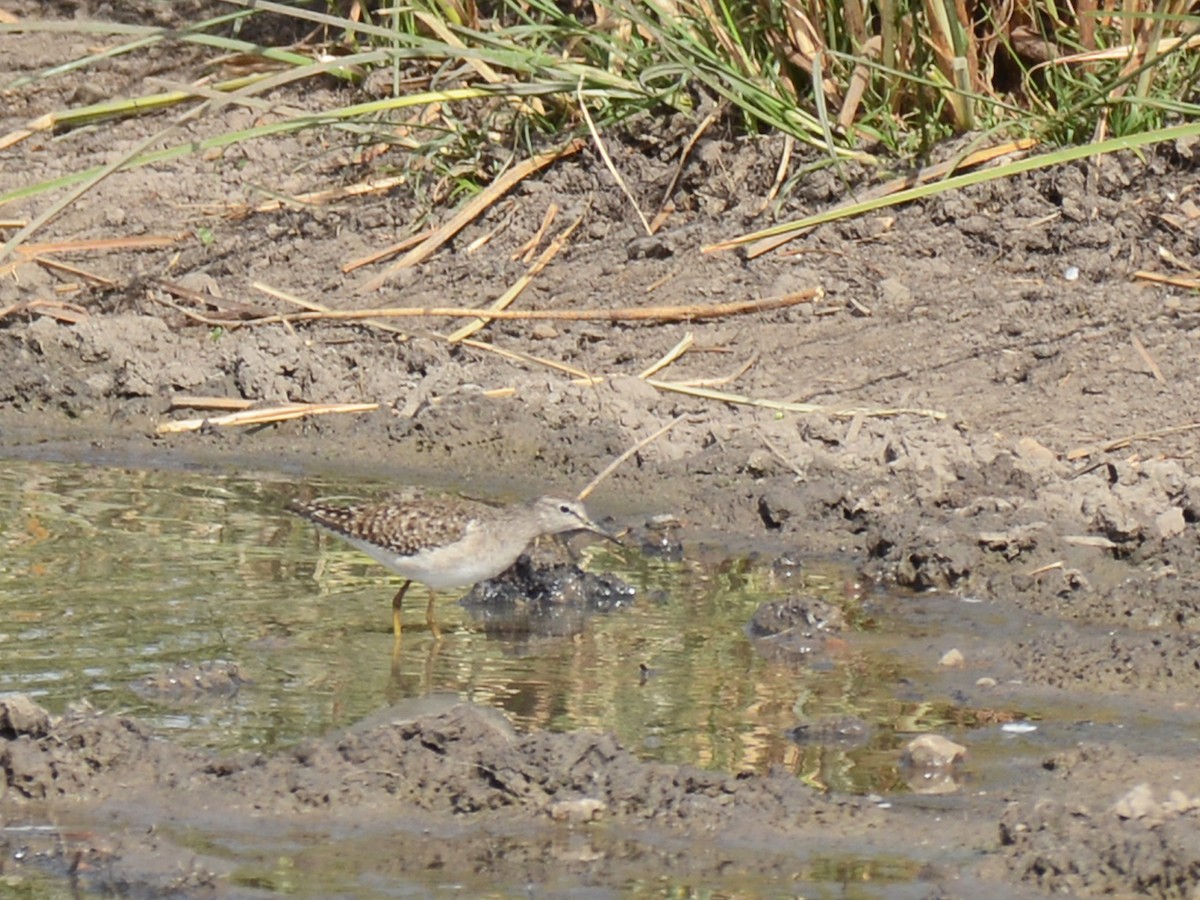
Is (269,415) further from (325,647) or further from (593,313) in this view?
(325,647)

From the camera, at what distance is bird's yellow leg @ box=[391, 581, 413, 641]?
7.38 meters

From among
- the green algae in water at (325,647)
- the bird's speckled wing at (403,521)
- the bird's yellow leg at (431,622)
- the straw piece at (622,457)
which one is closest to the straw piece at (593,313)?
the straw piece at (622,457)

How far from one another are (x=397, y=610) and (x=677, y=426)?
6.19 feet

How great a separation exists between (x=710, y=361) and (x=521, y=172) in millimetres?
1972

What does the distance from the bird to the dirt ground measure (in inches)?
32.9

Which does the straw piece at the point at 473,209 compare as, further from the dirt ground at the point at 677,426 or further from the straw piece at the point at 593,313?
the straw piece at the point at 593,313

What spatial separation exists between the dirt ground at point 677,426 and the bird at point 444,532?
84 cm

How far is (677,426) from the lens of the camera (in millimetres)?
9062

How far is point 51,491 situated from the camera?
9023 millimetres

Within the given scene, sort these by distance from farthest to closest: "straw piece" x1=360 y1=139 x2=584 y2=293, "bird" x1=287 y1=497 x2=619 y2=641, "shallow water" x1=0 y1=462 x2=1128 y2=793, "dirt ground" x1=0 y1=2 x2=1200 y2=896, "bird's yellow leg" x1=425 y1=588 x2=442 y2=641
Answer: "straw piece" x1=360 y1=139 x2=584 y2=293 < "bird" x1=287 y1=497 x2=619 y2=641 < "bird's yellow leg" x1=425 y1=588 x2=442 y2=641 < "shallow water" x1=0 y1=462 x2=1128 y2=793 < "dirt ground" x1=0 y1=2 x2=1200 y2=896

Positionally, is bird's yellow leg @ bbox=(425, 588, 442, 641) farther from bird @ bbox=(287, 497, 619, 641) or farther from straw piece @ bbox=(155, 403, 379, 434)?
straw piece @ bbox=(155, 403, 379, 434)

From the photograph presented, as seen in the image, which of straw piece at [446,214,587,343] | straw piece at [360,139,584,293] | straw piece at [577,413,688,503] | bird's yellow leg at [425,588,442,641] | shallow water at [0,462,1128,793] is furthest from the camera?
straw piece at [360,139,584,293]

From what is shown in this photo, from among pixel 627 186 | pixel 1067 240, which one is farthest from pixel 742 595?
pixel 627 186

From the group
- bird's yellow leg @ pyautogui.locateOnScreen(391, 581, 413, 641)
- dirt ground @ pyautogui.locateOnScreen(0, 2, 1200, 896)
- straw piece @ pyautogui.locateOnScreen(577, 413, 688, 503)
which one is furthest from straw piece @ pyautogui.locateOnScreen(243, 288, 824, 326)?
bird's yellow leg @ pyautogui.locateOnScreen(391, 581, 413, 641)
